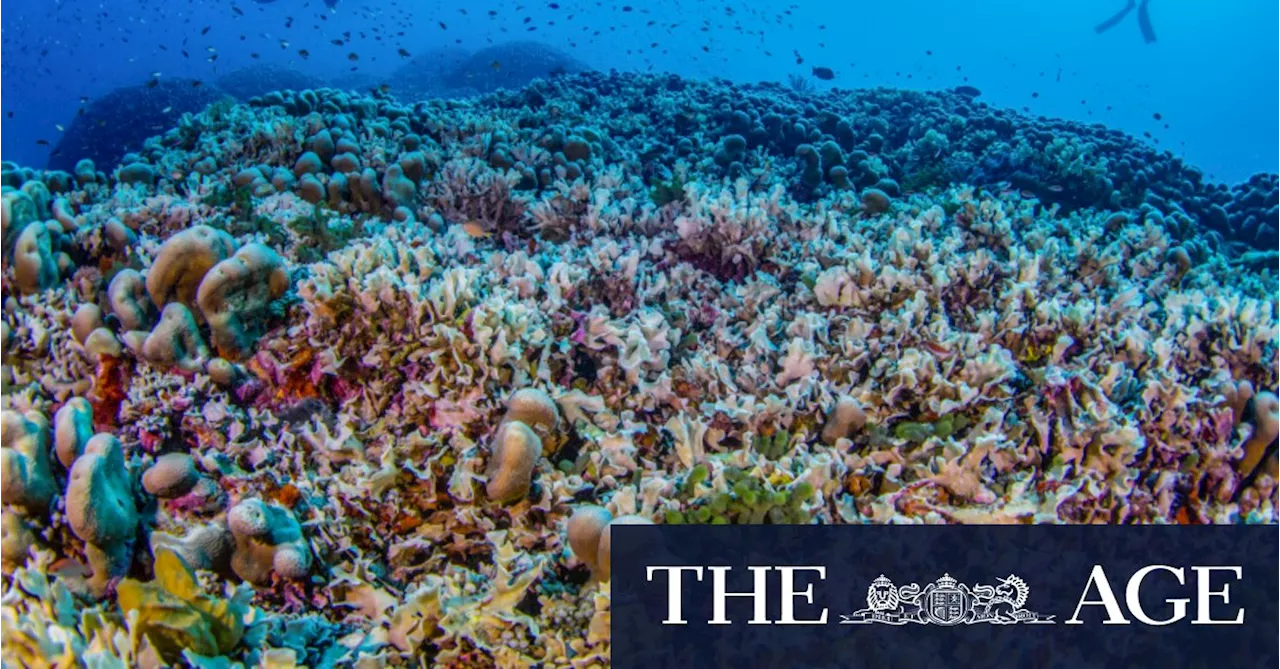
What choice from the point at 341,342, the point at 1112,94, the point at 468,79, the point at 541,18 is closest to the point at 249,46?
the point at 541,18

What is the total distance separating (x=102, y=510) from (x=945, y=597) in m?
3.12

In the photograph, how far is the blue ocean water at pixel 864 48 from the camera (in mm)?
84125

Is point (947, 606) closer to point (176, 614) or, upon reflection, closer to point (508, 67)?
point (176, 614)

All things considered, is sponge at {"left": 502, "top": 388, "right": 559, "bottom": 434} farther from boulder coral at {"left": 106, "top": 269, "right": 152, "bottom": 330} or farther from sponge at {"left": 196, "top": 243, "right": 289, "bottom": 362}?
boulder coral at {"left": 106, "top": 269, "right": 152, "bottom": 330}

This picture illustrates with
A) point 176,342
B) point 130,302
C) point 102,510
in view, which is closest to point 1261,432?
point 102,510

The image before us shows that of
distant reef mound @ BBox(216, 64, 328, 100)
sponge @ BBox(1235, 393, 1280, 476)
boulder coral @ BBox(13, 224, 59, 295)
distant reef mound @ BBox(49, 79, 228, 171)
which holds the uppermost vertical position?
distant reef mound @ BBox(216, 64, 328, 100)

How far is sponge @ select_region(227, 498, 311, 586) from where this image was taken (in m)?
2.45

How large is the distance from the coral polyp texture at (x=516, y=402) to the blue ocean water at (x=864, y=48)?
65.4 m

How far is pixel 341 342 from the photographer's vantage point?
360cm

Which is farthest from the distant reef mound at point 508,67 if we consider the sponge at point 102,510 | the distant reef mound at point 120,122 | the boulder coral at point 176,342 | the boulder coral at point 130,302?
the sponge at point 102,510

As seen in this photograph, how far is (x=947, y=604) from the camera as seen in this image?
2387 mm

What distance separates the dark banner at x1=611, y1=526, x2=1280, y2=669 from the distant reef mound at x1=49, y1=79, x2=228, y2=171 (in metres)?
20.3

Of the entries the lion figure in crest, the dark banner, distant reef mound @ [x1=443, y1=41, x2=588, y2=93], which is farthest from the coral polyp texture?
distant reef mound @ [x1=443, y1=41, x2=588, y2=93]

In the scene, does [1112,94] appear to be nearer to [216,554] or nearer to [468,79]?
[468,79]
